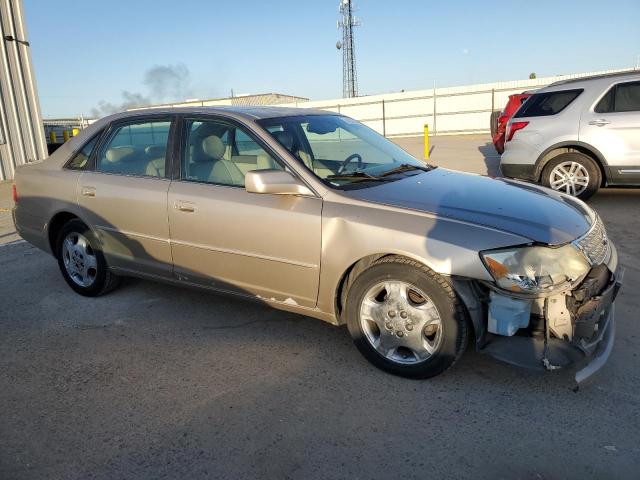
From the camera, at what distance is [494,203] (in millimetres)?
3207

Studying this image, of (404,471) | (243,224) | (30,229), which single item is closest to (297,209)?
(243,224)

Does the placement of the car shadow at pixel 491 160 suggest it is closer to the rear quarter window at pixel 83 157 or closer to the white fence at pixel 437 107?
the rear quarter window at pixel 83 157

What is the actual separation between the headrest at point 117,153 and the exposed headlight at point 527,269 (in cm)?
307

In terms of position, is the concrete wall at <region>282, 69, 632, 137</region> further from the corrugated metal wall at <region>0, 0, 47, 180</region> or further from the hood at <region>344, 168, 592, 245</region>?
the hood at <region>344, 168, 592, 245</region>

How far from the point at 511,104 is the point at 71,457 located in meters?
12.6

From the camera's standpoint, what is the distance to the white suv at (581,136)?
23.2 feet

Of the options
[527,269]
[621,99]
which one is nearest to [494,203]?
[527,269]

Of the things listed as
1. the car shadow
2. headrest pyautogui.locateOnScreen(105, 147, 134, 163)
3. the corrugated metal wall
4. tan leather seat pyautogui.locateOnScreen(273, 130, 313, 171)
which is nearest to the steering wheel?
tan leather seat pyautogui.locateOnScreen(273, 130, 313, 171)

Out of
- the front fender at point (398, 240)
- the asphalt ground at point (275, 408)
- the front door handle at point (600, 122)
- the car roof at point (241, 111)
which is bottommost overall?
the asphalt ground at point (275, 408)

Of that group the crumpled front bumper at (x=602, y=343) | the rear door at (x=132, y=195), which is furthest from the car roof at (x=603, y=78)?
the rear door at (x=132, y=195)

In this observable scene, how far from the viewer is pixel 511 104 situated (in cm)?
1273

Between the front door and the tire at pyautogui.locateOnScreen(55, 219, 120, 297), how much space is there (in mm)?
986

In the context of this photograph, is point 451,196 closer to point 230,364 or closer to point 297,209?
point 297,209

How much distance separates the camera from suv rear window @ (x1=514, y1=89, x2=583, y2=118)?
7.52 m
